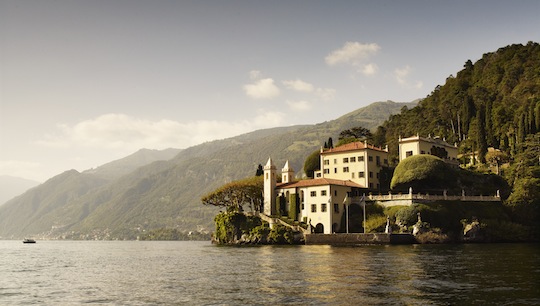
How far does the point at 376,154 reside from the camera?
12112 cm

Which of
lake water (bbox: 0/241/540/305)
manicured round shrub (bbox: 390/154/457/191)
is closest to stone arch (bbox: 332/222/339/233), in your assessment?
manicured round shrub (bbox: 390/154/457/191)

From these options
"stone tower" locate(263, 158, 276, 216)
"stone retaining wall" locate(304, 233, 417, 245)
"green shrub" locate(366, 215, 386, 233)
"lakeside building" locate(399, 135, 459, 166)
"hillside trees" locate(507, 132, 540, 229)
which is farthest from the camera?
"lakeside building" locate(399, 135, 459, 166)

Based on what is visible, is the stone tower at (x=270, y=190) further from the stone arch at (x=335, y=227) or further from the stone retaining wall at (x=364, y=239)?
the stone retaining wall at (x=364, y=239)

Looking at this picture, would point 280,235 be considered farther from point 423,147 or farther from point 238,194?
point 423,147

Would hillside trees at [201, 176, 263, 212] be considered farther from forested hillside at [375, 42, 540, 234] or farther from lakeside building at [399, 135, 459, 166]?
forested hillside at [375, 42, 540, 234]

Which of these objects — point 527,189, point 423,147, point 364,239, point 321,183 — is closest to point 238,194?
point 321,183

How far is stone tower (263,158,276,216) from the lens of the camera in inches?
4683

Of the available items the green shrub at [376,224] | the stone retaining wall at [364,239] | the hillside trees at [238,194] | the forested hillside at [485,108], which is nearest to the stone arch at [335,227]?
the green shrub at [376,224]

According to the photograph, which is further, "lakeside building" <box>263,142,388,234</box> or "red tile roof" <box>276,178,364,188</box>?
"red tile roof" <box>276,178,364,188</box>

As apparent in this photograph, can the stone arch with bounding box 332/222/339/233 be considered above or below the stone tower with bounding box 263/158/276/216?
below

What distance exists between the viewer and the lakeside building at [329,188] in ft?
355

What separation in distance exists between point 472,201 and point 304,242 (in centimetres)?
3496

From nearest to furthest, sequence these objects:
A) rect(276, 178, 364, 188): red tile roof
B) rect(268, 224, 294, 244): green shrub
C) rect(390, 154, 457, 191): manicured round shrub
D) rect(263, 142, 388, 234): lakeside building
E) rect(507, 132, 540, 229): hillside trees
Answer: rect(268, 224, 294, 244): green shrub, rect(507, 132, 540, 229): hillside trees, rect(263, 142, 388, 234): lakeside building, rect(390, 154, 457, 191): manicured round shrub, rect(276, 178, 364, 188): red tile roof

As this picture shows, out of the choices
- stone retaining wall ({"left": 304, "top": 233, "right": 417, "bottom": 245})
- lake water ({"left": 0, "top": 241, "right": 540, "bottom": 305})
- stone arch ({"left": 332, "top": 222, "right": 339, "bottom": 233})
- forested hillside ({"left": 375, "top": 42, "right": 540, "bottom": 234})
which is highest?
forested hillside ({"left": 375, "top": 42, "right": 540, "bottom": 234})
